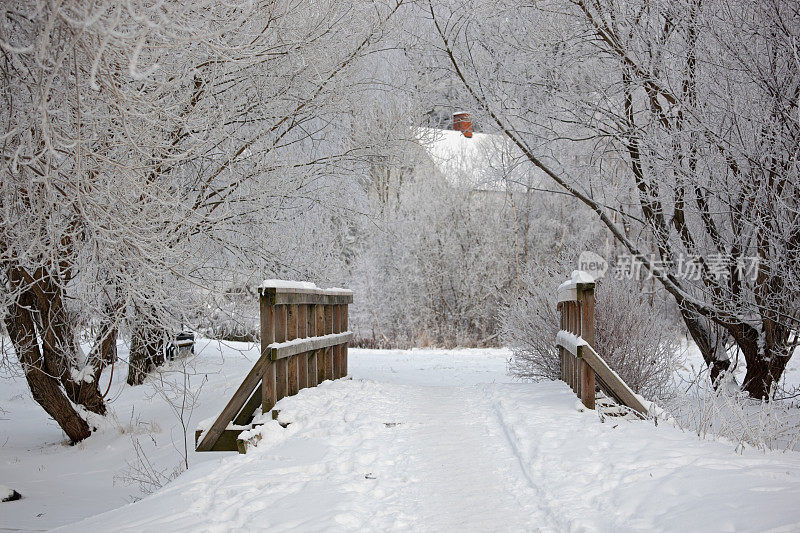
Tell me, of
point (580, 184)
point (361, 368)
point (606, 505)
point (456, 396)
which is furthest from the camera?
point (361, 368)

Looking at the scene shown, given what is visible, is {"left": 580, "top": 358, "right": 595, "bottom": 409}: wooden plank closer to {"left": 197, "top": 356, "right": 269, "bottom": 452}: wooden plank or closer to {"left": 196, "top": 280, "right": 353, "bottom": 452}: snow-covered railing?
{"left": 196, "top": 280, "right": 353, "bottom": 452}: snow-covered railing

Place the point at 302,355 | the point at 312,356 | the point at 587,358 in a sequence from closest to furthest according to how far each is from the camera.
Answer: the point at 587,358
the point at 302,355
the point at 312,356

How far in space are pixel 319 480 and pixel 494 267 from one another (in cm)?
2145

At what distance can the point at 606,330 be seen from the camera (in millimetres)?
8547

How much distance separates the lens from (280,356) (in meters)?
5.89

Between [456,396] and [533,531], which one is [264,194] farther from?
[533,531]

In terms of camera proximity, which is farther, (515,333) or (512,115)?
(515,333)

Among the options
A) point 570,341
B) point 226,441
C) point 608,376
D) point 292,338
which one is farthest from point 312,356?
point 608,376

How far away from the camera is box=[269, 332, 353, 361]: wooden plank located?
583 centimetres

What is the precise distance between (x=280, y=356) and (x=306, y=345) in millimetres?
915

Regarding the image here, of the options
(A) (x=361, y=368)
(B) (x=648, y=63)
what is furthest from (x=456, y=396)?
(A) (x=361, y=368)

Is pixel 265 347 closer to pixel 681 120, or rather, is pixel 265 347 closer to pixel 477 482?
pixel 477 482

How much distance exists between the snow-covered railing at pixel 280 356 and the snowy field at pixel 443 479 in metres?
0.27

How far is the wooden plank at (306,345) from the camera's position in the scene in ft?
19.1
